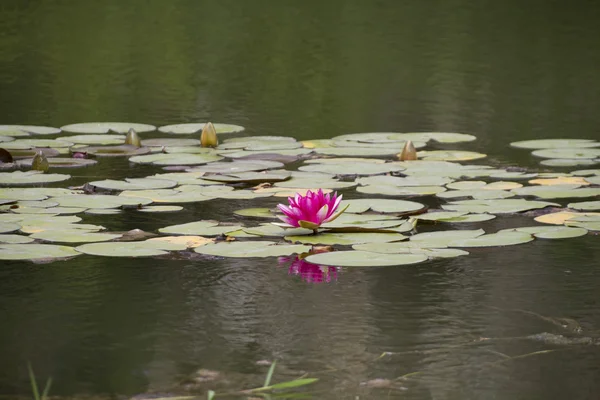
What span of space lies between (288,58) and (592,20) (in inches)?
180

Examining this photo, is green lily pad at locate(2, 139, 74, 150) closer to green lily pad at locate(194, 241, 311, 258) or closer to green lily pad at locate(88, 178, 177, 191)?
green lily pad at locate(88, 178, 177, 191)

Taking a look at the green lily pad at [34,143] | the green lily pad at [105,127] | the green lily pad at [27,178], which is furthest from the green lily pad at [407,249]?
the green lily pad at [105,127]

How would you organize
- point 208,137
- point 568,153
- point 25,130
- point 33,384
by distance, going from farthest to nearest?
point 25,130 < point 208,137 < point 568,153 < point 33,384

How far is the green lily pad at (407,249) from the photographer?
333 cm

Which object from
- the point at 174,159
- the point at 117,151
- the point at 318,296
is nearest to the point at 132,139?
the point at 117,151

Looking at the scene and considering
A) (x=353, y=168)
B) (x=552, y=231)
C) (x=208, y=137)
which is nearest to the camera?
(x=552, y=231)

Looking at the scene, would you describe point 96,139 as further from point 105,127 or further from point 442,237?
point 442,237

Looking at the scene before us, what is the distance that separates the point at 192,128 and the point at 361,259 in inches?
125

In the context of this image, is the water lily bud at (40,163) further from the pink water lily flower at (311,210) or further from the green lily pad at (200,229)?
the pink water lily flower at (311,210)

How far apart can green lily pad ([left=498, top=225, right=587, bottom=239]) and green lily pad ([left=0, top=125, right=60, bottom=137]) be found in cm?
312

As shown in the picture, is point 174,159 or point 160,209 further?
point 174,159

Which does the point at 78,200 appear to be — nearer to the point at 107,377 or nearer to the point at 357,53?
the point at 107,377

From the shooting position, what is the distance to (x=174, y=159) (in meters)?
5.16

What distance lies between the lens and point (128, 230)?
146 inches
